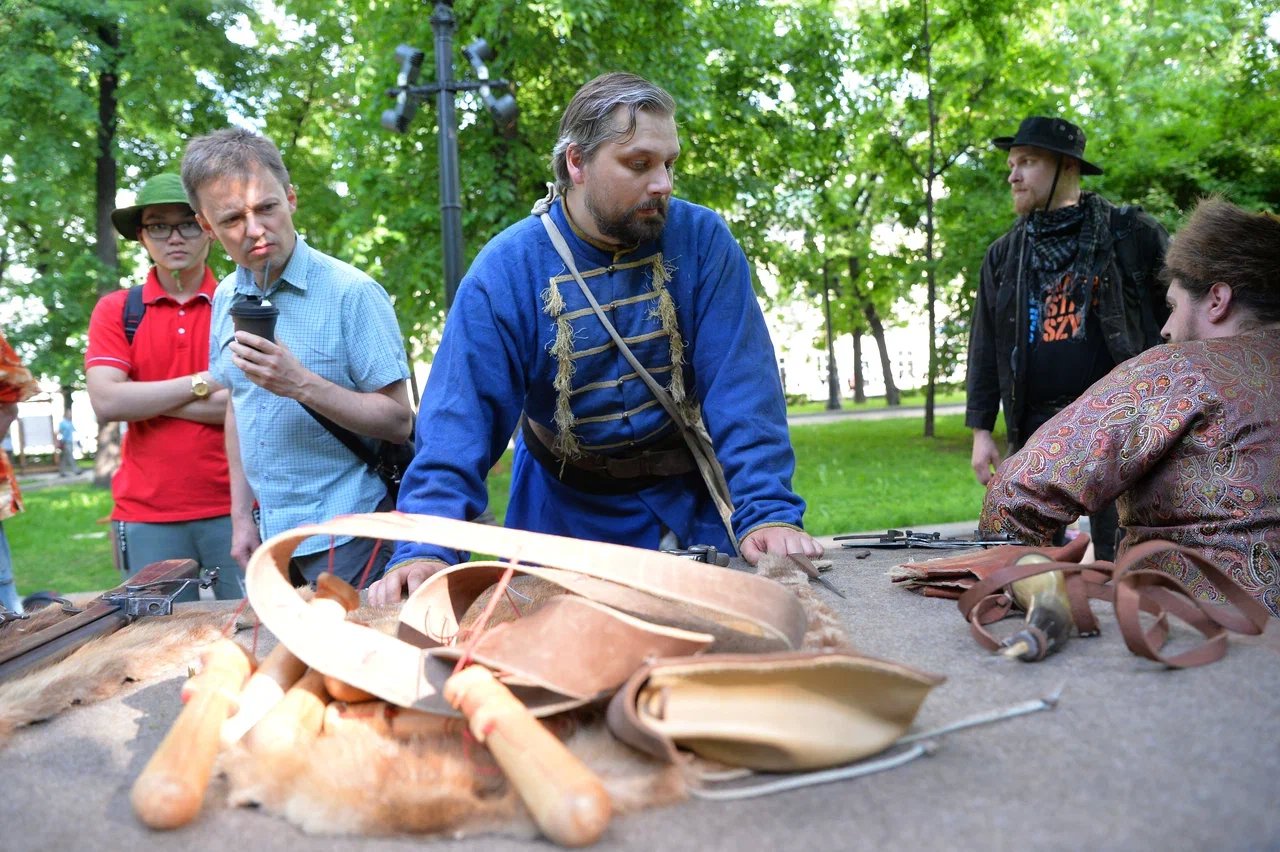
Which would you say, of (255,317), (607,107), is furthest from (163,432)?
(607,107)

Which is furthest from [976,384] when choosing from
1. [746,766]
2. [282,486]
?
[746,766]

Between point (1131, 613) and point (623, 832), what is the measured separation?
708mm

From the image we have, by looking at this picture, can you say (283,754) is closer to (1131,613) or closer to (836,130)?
(1131,613)

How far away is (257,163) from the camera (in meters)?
2.53

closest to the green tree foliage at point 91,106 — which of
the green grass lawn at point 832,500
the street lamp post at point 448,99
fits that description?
the green grass lawn at point 832,500

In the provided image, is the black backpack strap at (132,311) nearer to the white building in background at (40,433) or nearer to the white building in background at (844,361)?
the white building in background at (40,433)

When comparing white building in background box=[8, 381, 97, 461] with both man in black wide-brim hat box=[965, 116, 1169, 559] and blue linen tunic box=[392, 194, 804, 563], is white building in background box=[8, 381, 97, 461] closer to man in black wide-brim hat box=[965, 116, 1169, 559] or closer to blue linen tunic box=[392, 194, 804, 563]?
man in black wide-brim hat box=[965, 116, 1169, 559]

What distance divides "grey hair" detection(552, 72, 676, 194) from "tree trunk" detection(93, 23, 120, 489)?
1067 cm

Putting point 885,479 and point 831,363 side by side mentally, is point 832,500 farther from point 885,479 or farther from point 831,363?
point 831,363

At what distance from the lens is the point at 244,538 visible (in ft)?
9.46

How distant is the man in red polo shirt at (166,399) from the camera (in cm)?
312

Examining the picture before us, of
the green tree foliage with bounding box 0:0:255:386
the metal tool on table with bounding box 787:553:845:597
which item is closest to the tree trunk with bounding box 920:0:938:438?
the green tree foliage with bounding box 0:0:255:386

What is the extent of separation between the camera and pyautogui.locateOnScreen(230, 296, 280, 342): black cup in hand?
2.19m

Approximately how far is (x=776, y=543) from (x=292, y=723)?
1054 millimetres
